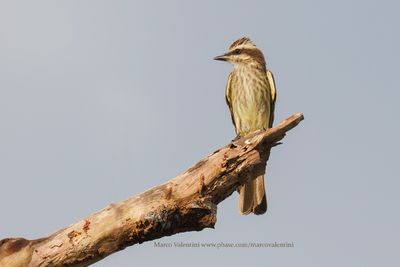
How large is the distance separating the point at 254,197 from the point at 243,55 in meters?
3.45

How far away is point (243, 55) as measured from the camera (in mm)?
13195

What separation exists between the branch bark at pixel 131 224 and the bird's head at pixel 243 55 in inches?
225

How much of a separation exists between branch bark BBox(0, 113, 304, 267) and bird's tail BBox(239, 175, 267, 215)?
2.91 meters

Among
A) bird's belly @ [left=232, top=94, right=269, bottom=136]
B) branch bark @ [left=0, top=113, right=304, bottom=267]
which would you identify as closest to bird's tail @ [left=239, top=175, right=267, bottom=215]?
bird's belly @ [left=232, top=94, right=269, bottom=136]

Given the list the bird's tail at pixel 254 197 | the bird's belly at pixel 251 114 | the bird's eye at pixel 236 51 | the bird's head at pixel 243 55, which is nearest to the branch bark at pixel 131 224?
the bird's tail at pixel 254 197

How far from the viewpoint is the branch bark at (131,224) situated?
7.12 meters

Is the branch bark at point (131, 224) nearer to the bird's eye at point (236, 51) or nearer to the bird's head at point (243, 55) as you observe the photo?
the bird's head at point (243, 55)

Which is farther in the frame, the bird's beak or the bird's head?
the bird's beak

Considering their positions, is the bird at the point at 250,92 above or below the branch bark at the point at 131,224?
above

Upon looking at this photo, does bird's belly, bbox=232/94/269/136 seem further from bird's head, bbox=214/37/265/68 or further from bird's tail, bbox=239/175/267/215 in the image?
bird's tail, bbox=239/175/267/215

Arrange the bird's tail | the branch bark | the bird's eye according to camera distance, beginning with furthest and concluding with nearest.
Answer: the bird's eye → the bird's tail → the branch bark

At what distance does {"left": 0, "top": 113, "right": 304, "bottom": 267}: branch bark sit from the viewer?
23.4 feet

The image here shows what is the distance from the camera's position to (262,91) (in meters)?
12.6

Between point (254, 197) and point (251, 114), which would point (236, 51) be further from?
point (254, 197)
